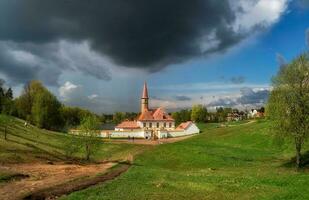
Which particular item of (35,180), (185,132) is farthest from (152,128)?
(35,180)

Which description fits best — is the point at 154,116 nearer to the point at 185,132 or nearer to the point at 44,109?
the point at 185,132

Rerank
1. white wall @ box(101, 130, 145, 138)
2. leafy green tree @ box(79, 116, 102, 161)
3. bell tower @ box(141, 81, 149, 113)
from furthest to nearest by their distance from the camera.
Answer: bell tower @ box(141, 81, 149, 113)
white wall @ box(101, 130, 145, 138)
leafy green tree @ box(79, 116, 102, 161)

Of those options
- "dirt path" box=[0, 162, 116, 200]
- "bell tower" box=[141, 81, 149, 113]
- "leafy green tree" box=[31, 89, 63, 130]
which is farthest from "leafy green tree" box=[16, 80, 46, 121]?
"dirt path" box=[0, 162, 116, 200]

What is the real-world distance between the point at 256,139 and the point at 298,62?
116ft

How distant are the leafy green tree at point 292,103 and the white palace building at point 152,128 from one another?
10139 centimetres

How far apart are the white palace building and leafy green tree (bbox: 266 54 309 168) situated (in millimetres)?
101388

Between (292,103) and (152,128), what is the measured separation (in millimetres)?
114352

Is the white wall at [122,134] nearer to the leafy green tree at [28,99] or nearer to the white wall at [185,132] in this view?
the white wall at [185,132]

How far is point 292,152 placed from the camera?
221 feet

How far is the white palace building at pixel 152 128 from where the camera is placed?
153 meters

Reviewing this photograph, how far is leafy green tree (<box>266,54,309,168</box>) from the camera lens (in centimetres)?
4953

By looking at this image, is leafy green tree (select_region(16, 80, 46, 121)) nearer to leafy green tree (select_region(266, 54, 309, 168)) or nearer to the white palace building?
the white palace building

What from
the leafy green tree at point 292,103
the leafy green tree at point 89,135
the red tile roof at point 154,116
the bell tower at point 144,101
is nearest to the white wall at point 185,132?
the red tile roof at point 154,116

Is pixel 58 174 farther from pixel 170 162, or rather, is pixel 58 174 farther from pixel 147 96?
pixel 147 96
